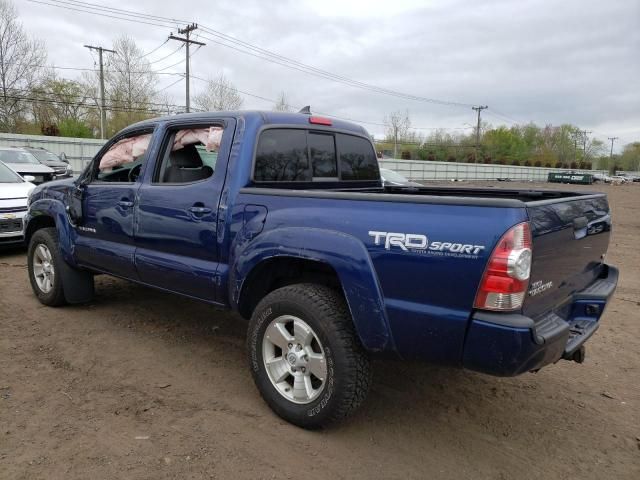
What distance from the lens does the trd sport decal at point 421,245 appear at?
230 cm

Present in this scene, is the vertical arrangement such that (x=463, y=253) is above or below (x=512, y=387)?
above

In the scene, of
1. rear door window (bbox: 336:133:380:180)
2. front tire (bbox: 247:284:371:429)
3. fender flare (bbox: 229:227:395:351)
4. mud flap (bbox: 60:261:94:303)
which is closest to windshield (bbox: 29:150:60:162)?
mud flap (bbox: 60:261:94:303)

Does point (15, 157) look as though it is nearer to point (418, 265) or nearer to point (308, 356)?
point (308, 356)

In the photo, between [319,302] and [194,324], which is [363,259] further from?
[194,324]

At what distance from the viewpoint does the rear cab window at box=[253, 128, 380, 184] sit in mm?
3539

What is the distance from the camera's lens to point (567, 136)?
10750cm

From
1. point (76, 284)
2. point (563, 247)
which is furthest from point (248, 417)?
point (76, 284)

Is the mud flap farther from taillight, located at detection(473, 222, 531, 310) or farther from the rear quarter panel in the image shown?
taillight, located at detection(473, 222, 531, 310)

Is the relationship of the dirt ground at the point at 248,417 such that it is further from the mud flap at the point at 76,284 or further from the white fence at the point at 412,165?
the white fence at the point at 412,165

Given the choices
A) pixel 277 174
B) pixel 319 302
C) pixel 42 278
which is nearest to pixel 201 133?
pixel 277 174

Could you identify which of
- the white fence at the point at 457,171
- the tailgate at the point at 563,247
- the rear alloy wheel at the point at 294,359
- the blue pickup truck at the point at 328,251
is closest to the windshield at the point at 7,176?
the blue pickup truck at the point at 328,251

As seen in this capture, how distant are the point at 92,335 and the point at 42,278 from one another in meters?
1.32

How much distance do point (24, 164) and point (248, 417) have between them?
13.1 meters

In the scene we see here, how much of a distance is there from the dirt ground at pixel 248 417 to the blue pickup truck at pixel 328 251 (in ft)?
1.20
